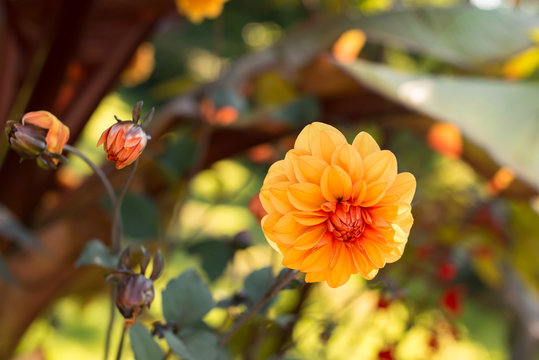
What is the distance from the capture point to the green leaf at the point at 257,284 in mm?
271

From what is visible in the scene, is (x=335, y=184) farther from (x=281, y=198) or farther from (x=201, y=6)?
(x=201, y=6)

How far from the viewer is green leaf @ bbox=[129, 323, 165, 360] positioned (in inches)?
8.2

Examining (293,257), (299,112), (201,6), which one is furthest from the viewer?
(299,112)

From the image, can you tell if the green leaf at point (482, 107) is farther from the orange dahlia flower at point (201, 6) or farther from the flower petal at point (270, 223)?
the flower petal at point (270, 223)

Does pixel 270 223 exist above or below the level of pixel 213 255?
above

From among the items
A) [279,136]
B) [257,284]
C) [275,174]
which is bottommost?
[279,136]

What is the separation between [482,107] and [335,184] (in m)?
0.30

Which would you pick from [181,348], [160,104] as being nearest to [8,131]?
[181,348]

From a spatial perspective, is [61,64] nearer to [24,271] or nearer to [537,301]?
[24,271]

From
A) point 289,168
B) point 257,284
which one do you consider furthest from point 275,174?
point 257,284

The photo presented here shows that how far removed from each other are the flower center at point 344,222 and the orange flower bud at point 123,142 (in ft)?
0.21

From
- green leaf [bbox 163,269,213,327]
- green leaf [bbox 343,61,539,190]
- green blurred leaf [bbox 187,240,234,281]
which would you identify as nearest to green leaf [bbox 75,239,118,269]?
green leaf [bbox 163,269,213,327]

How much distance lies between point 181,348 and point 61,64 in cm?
38

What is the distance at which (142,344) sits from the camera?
215 mm
